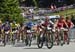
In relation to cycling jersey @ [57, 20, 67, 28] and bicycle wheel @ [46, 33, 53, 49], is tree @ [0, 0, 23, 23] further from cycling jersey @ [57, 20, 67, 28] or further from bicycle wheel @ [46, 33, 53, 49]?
bicycle wheel @ [46, 33, 53, 49]

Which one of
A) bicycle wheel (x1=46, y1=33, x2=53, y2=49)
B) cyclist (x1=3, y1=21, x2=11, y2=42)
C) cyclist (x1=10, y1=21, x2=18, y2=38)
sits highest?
bicycle wheel (x1=46, y1=33, x2=53, y2=49)

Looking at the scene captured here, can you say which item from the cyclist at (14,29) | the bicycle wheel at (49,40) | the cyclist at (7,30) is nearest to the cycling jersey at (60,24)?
the bicycle wheel at (49,40)

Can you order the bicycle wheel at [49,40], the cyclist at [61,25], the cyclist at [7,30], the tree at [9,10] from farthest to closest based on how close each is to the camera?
the tree at [9,10]
the cyclist at [7,30]
the cyclist at [61,25]
the bicycle wheel at [49,40]

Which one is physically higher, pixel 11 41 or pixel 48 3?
pixel 11 41

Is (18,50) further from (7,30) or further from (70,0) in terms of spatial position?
(70,0)

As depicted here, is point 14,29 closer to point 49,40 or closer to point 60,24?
point 60,24

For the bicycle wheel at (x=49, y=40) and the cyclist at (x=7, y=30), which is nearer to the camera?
the bicycle wheel at (x=49, y=40)

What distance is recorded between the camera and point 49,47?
84.6 feet

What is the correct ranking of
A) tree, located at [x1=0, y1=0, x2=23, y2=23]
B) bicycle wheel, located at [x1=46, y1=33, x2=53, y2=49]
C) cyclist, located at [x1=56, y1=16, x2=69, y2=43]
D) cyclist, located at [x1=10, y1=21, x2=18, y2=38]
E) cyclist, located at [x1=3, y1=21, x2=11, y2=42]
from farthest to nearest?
tree, located at [x1=0, y1=0, x2=23, y2=23]
cyclist, located at [x1=10, y1=21, x2=18, y2=38]
cyclist, located at [x1=3, y1=21, x2=11, y2=42]
cyclist, located at [x1=56, y1=16, x2=69, y2=43]
bicycle wheel, located at [x1=46, y1=33, x2=53, y2=49]

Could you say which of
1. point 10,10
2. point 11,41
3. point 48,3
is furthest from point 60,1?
point 11,41

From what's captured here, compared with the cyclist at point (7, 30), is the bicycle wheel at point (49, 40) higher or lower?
higher

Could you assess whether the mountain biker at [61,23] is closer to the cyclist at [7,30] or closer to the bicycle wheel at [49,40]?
the bicycle wheel at [49,40]

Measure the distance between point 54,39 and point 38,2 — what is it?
4950 cm

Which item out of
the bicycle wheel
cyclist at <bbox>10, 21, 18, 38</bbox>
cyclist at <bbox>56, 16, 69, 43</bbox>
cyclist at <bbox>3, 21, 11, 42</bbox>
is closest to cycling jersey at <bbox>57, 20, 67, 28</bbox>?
cyclist at <bbox>56, 16, 69, 43</bbox>
